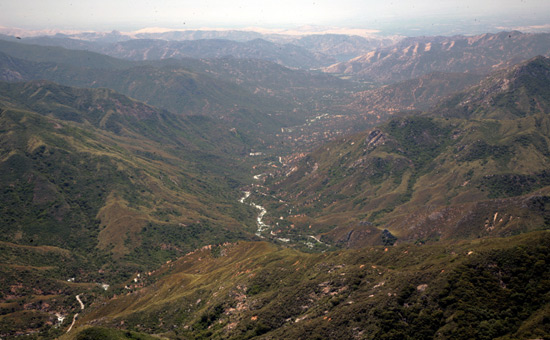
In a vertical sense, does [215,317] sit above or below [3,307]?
above

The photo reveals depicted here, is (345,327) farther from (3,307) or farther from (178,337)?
(3,307)

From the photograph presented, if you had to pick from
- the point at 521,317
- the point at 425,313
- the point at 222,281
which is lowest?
the point at 222,281

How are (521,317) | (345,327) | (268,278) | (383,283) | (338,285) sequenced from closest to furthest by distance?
1. (521,317)
2. (345,327)
3. (383,283)
4. (338,285)
5. (268,278)

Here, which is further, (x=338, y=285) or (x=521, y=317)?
(x=338, y=285)

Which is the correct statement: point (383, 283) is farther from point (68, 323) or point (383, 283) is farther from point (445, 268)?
point (68, 323)

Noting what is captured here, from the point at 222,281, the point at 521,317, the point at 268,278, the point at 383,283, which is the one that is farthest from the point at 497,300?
the point at 222,281

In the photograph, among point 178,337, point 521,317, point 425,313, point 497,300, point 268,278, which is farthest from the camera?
point 268,278
